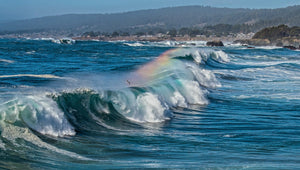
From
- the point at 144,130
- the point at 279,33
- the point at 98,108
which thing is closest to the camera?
the point at 144,130

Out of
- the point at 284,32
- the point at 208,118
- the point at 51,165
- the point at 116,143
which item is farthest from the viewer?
the point at 284,32

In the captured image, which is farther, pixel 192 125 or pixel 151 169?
pixel 192 125

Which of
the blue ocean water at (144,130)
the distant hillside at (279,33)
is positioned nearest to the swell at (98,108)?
the blue ocean water at (144,130)

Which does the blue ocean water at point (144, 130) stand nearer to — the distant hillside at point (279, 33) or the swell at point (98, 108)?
the swell at point (98, 108)

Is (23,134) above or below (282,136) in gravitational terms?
above

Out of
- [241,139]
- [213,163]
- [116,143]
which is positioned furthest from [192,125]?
[213,163]

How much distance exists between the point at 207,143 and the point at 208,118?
269 centimetres

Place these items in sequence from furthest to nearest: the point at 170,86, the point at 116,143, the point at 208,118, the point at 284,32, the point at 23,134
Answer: the point at 284,32 → the point at 170,86 → the point at 208,118 → the point at 116,143 → the point at 23,134

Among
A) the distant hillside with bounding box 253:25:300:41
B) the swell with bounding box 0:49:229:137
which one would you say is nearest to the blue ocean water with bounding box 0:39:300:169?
the swell with bounding box 0:49:229:137

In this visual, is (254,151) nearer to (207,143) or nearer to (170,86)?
(207,143)

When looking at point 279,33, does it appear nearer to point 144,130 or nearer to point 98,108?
point 98,108

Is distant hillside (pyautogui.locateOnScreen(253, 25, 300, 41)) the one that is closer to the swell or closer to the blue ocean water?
the swell

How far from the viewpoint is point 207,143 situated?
7.20 meters

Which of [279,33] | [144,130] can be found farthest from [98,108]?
[279,33]
